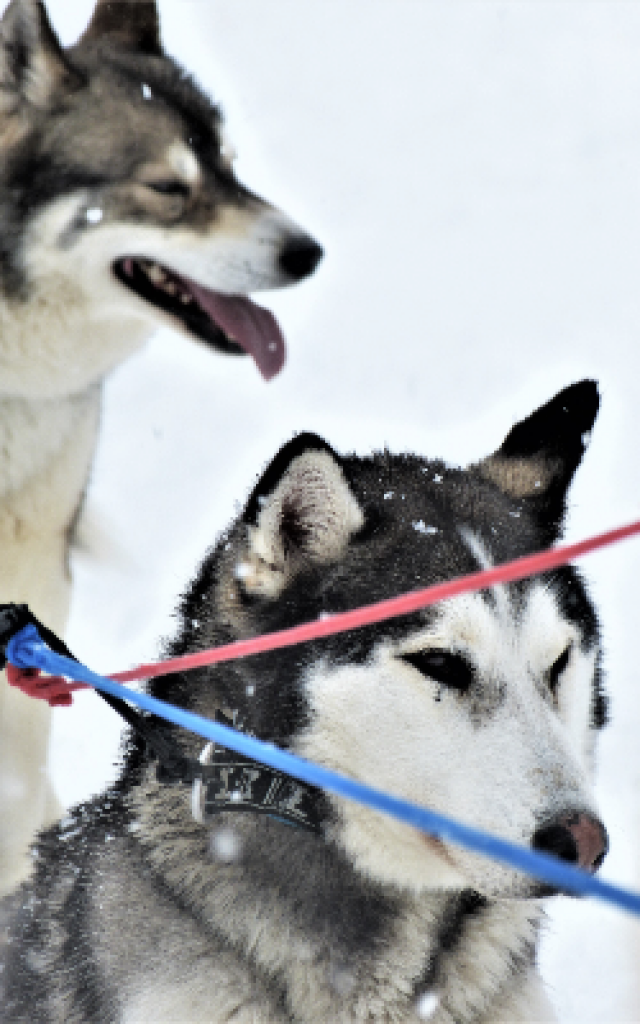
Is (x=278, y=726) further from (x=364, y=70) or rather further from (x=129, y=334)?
(x=364, y=70)

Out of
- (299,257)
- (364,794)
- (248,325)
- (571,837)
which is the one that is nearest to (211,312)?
(248,325)

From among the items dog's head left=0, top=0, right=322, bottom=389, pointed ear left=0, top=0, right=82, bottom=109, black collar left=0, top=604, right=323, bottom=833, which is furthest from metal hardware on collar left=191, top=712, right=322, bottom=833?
pointed ear left=0, top=0, right=82, bottom=109

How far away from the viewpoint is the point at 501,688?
1906mm

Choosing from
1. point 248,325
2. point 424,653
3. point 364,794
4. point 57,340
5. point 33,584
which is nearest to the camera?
point 364,794

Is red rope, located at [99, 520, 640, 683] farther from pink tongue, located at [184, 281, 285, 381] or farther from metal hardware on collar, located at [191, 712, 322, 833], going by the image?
pink tongue, located at [184, 281, 285, 381]

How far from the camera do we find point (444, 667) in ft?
6.31

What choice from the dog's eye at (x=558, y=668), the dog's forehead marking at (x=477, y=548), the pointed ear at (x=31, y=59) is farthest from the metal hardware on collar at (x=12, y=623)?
the pointed ear at (x=31, y=59)

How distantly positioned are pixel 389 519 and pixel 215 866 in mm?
697

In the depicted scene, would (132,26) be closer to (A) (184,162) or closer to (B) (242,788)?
(A) (184,162)

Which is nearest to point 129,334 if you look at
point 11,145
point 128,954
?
point 11,145

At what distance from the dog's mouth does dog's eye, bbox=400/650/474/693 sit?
1890 millimetres

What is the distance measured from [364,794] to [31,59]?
2538 mm

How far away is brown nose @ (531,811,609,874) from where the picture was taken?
A: 175cm

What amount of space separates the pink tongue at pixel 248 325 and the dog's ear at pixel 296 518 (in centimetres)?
162
